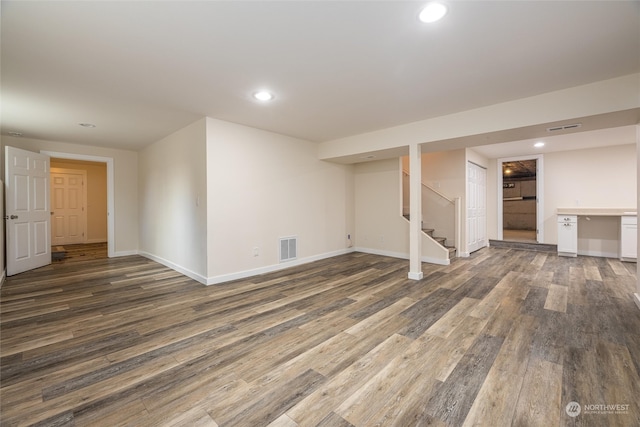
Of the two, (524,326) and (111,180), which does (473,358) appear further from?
(111,180)

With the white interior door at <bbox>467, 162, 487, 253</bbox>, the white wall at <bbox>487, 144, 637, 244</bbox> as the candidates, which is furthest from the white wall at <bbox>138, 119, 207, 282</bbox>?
the white wall at <bbox>487, 144, 637, 244</bbox>

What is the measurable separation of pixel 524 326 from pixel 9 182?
760cm

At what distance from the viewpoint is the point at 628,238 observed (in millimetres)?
5164

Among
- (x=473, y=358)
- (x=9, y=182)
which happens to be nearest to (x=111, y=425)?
(x=473, y=358)

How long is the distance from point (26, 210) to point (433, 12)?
6.80 metres

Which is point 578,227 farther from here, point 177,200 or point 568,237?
point 177,200

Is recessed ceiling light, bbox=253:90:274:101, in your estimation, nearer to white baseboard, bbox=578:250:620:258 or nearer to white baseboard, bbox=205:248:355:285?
white baseboard, bbox=205:248:355:285

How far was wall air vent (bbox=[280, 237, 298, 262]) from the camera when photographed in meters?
4.99

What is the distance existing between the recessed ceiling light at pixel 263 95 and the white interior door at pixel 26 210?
4.59 meters

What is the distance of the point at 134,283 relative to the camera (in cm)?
408

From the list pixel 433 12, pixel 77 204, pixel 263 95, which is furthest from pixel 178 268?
pixel 77 204

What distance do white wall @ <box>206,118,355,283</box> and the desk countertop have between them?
207 inches

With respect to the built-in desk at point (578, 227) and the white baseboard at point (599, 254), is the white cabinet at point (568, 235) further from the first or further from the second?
the white baseboard at point (599, 254)

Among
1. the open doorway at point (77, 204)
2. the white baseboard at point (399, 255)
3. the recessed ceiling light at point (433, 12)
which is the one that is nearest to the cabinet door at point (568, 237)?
the white baseboard at point (399, 255)
